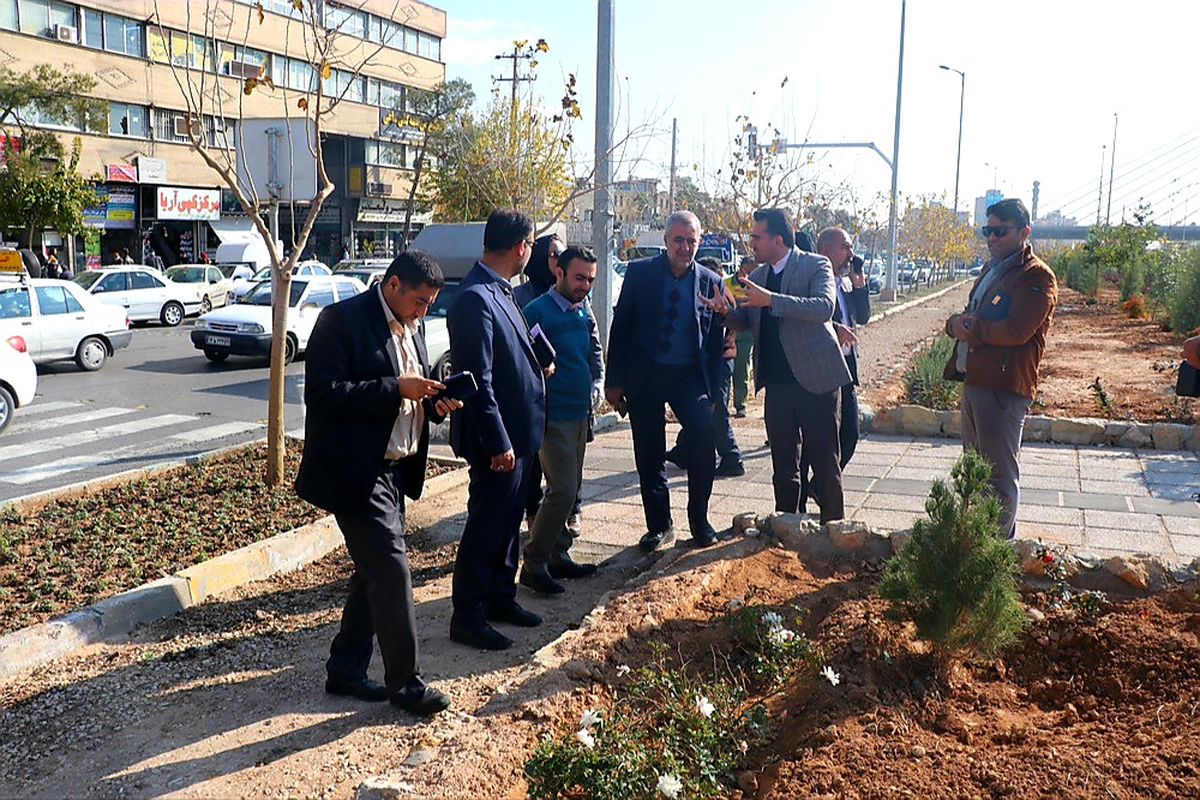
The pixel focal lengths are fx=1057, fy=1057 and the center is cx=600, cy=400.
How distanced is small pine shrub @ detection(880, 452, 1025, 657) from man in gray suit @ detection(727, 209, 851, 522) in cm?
203

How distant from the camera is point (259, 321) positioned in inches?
680

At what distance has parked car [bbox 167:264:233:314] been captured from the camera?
1052 inches

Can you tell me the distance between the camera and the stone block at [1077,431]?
9.64m

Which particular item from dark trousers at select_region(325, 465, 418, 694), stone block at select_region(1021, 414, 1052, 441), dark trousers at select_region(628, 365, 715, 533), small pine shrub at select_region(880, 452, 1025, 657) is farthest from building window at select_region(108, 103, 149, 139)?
small pine shrub at select_region(880, 452, 1025, 657)

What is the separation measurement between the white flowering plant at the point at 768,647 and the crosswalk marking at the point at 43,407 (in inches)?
430

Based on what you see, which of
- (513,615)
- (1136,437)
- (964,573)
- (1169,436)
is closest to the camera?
(964,573)

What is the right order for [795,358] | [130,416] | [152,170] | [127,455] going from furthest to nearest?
[152,170] < [130,416] < [127,455] < [795,358]

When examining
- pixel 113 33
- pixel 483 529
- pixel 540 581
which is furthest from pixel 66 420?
pixel 113 33

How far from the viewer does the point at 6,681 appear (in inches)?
181

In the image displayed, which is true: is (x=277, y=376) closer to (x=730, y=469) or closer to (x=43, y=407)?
(x=730, y=469)

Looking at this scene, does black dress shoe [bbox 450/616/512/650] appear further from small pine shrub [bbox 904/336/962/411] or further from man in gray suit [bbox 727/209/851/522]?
small pine shrub [bbox 904/336/962/411]

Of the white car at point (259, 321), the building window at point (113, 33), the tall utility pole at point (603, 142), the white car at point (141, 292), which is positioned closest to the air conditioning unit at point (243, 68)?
the tall utility pole at point (603, 142)

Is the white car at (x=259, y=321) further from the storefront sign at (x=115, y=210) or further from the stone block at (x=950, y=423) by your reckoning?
the storefront sign at (x=115, y=210)

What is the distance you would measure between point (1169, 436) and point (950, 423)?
1851 millimetres
